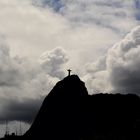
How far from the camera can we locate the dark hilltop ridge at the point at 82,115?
169 meters

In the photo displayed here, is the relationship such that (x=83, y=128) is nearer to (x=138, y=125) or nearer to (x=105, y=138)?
(x=105, y=138)

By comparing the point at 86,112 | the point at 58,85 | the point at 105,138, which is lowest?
the point at 105,138

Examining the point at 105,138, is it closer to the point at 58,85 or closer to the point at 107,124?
the point at 107,124

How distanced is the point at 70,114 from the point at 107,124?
21.0 m

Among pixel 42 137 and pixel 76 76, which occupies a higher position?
pixel 76 76

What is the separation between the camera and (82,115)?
601ft

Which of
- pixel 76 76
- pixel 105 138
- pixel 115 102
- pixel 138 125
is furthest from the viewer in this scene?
pixel 76 76

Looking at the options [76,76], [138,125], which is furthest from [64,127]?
[138,125]

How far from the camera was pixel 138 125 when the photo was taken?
15162cm

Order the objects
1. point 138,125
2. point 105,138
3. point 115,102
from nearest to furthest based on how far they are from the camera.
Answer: point 138,125 < point 105,138 < point 115,102

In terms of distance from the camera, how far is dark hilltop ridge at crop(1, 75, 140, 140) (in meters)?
169

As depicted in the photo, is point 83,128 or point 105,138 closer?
point 105,138

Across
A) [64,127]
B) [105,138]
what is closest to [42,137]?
[64,127]

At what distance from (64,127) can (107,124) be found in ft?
70.4
